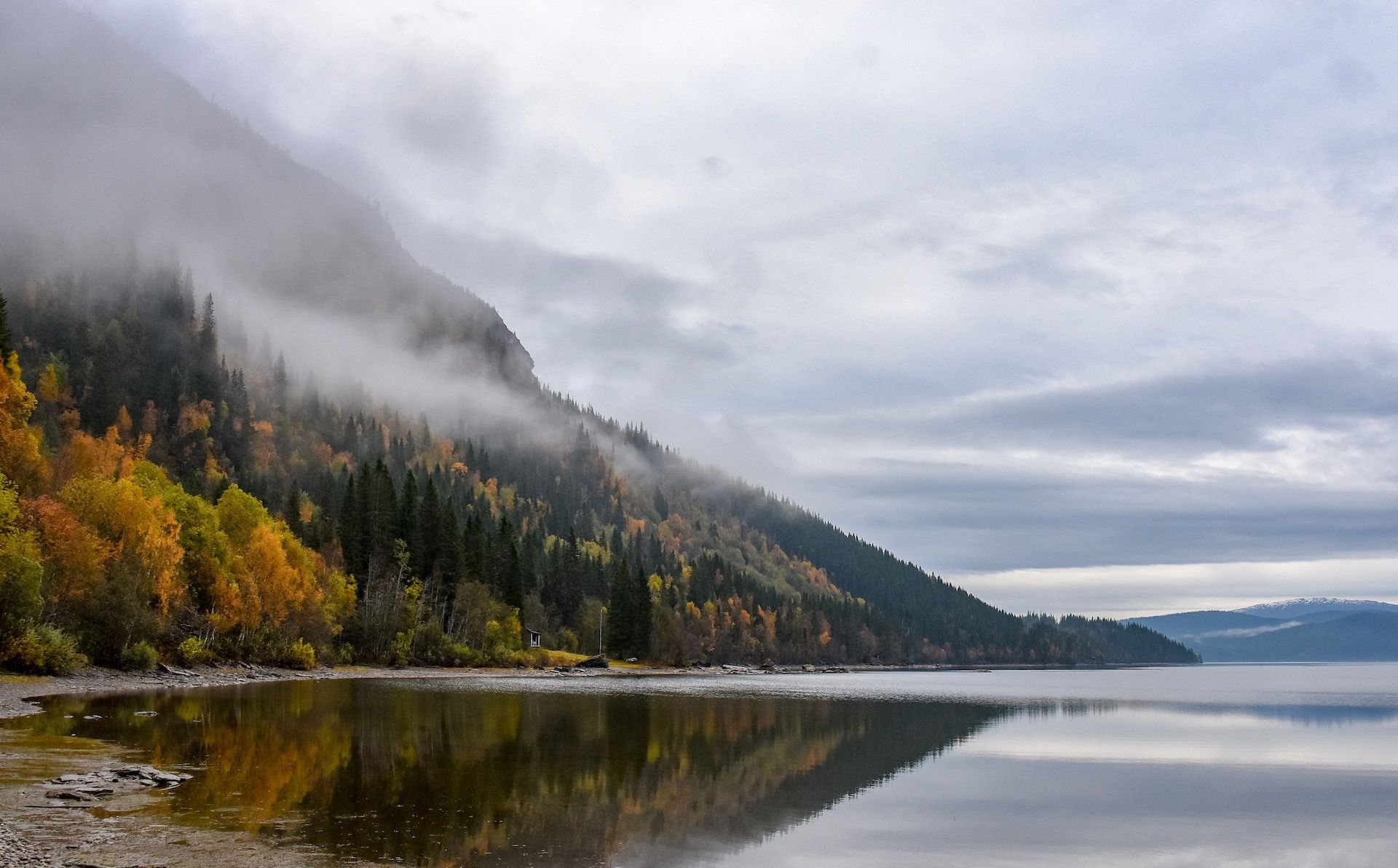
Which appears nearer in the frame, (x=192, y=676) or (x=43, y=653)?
(x=43, y=653)

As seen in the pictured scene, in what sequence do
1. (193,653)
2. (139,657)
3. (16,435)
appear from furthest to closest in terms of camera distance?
(193,653)
(139,657)
(16,435)

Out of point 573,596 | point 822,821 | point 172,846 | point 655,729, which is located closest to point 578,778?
point 822,821

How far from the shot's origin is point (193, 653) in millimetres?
73250

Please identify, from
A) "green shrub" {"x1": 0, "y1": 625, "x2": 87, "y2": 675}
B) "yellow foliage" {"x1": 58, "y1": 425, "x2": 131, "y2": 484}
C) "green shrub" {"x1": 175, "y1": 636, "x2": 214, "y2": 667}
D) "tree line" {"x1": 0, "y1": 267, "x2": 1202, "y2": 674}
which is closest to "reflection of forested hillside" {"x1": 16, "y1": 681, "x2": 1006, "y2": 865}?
"green shrub" {"x1": 0, "y1": 625, "x2": 87, "y2": 675}

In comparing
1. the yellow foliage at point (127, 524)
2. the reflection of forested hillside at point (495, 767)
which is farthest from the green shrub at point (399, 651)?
the reflection of forested hillside at point (495, 767)

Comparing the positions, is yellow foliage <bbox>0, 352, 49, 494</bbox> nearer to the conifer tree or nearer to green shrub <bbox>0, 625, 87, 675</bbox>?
the conifer tree

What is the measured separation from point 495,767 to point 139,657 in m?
44.8

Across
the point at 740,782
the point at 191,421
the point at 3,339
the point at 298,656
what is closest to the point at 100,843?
the point at 740,782

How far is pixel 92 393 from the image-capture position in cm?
18075

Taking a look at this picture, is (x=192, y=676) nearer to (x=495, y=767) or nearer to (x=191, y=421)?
(x=495, y=767)

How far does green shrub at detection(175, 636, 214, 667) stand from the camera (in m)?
73.2

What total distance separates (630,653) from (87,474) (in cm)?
8508

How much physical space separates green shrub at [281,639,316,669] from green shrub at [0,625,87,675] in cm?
2652

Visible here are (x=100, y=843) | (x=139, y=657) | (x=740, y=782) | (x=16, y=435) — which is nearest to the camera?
(x=100, y=843)
